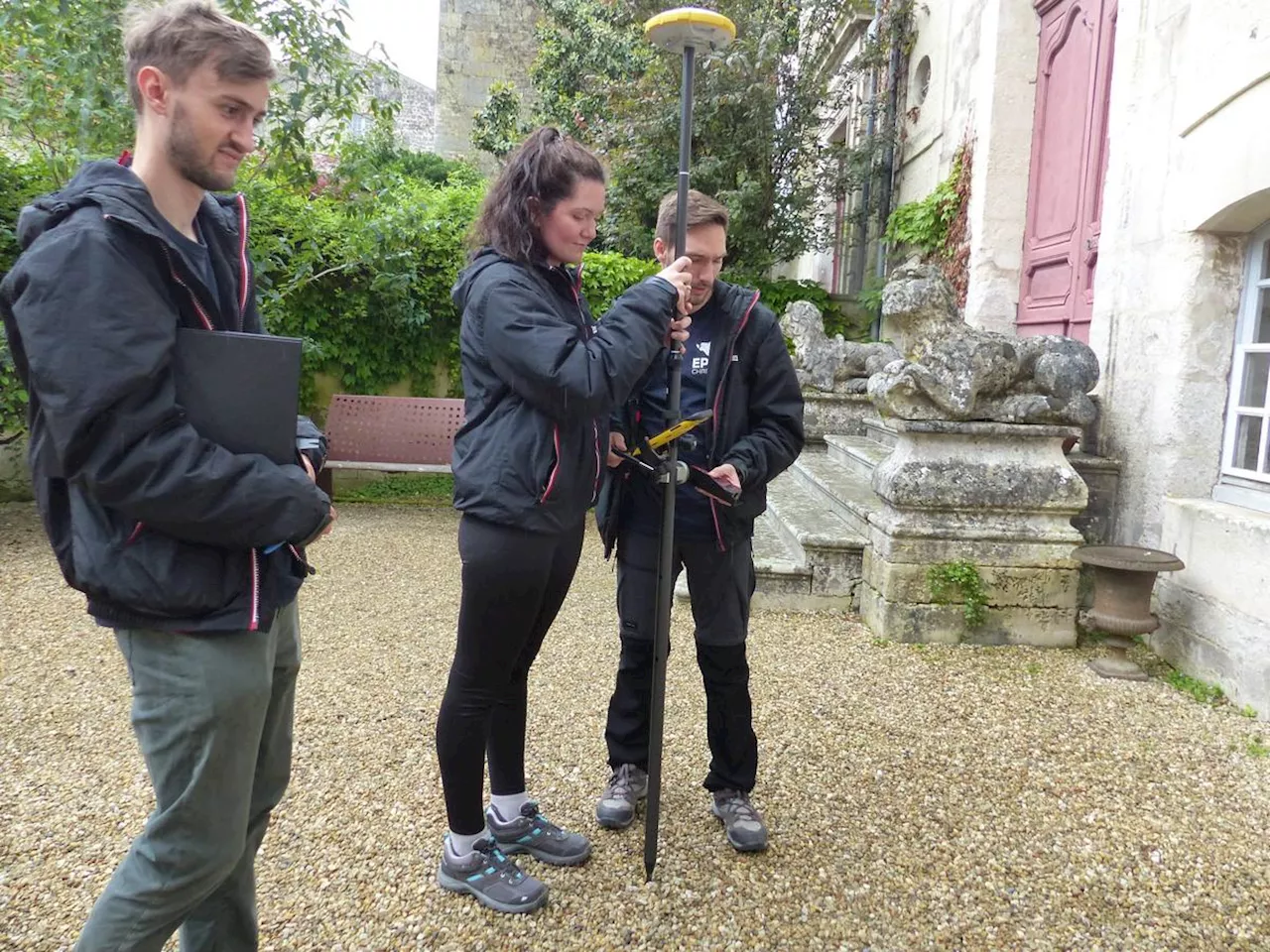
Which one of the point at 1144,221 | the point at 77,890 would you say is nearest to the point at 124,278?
the point at 77,890

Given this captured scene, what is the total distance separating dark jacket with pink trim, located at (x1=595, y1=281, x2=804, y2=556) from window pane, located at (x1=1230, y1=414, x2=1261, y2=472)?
8.75ft

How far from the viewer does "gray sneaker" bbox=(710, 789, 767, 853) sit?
242cm

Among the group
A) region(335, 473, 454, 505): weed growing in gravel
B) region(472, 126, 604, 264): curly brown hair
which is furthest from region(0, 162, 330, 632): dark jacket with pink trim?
region(335, 473, 454, 505): weed growing in gravel

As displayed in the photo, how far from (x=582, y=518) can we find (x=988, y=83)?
6191mm

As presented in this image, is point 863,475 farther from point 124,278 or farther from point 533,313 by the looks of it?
point 124,278

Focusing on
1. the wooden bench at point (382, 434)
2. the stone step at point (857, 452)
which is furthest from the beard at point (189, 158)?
the wooden bench at point (382, 434)

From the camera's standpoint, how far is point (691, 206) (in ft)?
7.64

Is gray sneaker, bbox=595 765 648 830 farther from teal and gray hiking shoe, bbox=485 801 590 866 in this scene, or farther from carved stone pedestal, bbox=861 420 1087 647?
carved stone pedestal, bbox=861 420 1087 647

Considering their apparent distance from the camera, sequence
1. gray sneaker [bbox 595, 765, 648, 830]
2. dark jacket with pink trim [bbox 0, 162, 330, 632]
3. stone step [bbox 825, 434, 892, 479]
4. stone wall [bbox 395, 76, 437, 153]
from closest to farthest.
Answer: dark jacket with pink trim [bbox 0, 162, 330, 632]
gray sneaker [bbox 595, 765, 648, 830]
stone step [bbox 825, 434, 892, 479]
stone wall [bbox 395, 76, 437, 153]

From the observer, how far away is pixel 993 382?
4.34 m

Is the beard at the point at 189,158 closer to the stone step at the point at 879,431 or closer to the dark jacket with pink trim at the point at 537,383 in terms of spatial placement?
the dark jacket with pink trim at the point at 537,383

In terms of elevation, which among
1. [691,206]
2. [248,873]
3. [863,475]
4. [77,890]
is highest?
[691,206]

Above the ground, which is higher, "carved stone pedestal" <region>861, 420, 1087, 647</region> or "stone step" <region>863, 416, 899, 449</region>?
"stone step" <region>863, 416, 899, 449</region>

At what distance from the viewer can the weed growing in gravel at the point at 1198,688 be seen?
12.0ft
